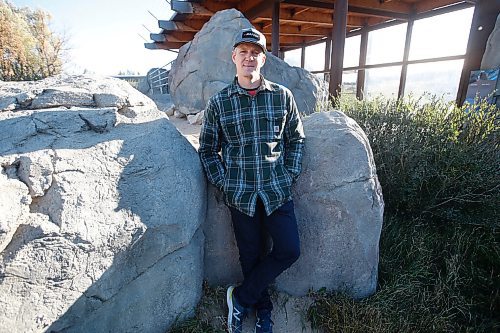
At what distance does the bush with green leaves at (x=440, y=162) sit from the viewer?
2615 mm

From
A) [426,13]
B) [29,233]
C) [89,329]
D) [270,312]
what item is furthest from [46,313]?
[426,13]

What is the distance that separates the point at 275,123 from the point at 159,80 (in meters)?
14.3

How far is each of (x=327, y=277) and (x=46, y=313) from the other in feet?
5.76

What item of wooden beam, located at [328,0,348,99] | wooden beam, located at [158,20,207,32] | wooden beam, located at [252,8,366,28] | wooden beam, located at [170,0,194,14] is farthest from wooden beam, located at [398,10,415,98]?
wooden beam, located at [170,0,194,14]

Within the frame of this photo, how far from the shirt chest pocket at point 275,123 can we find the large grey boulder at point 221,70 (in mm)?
4626

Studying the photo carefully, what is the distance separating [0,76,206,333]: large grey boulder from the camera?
1.36m

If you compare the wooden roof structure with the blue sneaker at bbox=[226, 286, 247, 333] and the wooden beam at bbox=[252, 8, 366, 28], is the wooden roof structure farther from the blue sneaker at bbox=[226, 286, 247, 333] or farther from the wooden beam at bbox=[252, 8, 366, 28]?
the blue sneaker at bbox=[226, 286, 247, 333]

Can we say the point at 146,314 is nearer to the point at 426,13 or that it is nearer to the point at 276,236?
the point at 276,236

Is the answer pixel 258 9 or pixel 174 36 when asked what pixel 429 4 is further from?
pixel 174 36

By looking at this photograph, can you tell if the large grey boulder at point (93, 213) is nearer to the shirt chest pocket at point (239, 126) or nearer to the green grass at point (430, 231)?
the shirt chest pocket at point (239, 126)

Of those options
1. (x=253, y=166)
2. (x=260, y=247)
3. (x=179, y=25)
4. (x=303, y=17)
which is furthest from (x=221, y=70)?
(x=260, y=247)

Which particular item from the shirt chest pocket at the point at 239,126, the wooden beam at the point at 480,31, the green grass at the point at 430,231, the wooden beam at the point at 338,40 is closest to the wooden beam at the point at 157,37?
the wooden beam at the point at 338,40

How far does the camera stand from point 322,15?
885 cm

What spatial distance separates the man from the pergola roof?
579 cm
